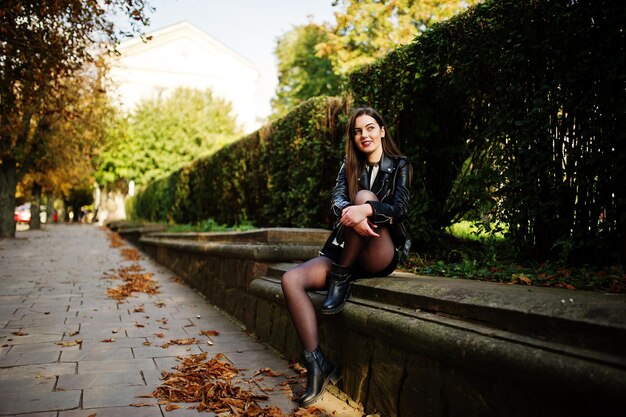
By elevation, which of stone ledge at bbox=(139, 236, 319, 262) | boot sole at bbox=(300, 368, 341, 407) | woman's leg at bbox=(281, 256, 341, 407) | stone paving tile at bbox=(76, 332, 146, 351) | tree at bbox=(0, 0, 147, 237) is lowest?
stone paving tile at bbox=(76, 332, 146, 351)

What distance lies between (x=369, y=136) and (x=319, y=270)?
98 centimetres

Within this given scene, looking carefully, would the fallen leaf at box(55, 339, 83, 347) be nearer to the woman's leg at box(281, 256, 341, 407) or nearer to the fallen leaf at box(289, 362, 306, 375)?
the fallen leaf at box(289, 362, 306, 375)

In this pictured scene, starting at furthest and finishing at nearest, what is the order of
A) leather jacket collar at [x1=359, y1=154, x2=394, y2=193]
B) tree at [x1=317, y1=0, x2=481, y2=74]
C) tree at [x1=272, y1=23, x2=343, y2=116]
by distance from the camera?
1. tree at [x1=272, y1=23, x2=343, y2=116]
2. tree at [x1=317, y1=0, x2=481, y2=74]
3. leather jacket collar at [x1=359, y1=154, x2=394, y2=193]

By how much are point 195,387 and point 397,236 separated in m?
1.63

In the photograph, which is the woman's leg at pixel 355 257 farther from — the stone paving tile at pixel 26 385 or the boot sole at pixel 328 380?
the stone paving tile at pixel 26 385

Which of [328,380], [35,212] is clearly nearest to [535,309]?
[328,380]

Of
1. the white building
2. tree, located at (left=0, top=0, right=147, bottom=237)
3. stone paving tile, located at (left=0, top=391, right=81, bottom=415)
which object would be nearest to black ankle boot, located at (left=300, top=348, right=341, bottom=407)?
stone paving tile, located at (left=0, top=391, right=81, bottom=415)

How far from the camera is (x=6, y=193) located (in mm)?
17703

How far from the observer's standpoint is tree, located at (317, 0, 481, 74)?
64.4 feet

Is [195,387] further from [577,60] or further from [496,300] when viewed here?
[577,60]

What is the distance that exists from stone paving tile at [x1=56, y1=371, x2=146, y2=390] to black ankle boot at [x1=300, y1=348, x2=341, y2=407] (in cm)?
115

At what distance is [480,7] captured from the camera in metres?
3.67

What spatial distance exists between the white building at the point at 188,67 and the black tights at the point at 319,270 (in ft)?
127

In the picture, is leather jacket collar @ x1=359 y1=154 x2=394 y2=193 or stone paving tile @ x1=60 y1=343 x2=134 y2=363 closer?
leather jacket collar @ x1=359 y1=154 x2=394 y2=193
